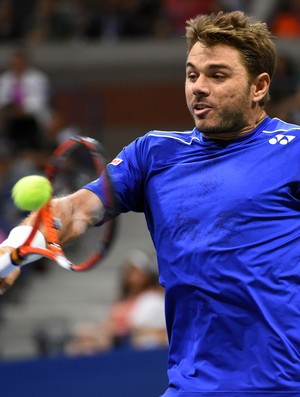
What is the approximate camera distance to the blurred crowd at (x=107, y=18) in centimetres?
1208

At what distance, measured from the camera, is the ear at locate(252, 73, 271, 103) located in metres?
3.77

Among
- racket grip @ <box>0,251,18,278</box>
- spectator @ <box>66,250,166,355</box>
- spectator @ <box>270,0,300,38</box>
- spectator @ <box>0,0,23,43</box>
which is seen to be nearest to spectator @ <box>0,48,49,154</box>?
spectator @ <box>0,0,23,43</box>

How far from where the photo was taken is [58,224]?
3.67m

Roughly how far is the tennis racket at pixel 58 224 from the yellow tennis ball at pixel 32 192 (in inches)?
2.9

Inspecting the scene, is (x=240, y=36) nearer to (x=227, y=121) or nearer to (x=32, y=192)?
(x=227, y=121)

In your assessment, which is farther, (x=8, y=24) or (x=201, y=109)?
(x=8, y=24)

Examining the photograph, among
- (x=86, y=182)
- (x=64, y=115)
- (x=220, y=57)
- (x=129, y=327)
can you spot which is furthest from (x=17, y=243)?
(x=64, y=115)

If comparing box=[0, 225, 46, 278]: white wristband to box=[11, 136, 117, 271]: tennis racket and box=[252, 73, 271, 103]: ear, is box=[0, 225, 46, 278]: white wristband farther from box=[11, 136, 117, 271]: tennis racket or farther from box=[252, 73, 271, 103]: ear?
box=[252, 73, 271, 103]: ear

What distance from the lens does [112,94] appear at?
41.0 ft

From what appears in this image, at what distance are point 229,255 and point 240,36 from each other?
0.78 m

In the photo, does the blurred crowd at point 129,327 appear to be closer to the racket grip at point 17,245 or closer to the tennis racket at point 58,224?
the tennis racket at point 58,224

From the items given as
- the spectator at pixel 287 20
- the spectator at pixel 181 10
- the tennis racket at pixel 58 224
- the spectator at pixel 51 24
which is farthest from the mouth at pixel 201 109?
the spectator at pixel 51 24

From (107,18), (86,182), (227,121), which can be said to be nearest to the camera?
(227,121)

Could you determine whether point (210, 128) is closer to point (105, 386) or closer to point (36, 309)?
point (105, 386)
